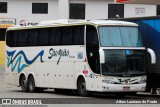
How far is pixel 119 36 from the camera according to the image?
24875mm

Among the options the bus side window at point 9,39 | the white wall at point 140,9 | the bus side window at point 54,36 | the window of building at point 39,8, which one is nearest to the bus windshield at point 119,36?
the bus side window at point 54,36

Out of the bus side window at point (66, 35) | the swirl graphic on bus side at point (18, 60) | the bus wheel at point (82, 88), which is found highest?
the bus side window at point (66, 35)

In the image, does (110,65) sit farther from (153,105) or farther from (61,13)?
(61,13)

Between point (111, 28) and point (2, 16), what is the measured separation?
31471 mm

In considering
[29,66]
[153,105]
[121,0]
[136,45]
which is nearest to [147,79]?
[136,45]

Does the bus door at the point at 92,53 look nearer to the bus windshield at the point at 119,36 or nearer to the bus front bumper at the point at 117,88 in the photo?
the bus windshield at the point at 119,36

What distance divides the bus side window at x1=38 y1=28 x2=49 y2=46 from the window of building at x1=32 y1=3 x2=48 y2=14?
87.8 ft

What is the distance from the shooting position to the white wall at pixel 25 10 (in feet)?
181

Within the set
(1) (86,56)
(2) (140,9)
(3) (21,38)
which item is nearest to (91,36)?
(1) (86,56)

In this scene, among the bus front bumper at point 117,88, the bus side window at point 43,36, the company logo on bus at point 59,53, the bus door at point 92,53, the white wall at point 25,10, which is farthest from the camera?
the white wall at point 25,10

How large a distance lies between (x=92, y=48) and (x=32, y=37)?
5.64 metres

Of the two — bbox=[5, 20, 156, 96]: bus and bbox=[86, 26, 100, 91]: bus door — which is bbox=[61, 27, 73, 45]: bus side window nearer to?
bbox=[5, 20, 156, 96]: bus

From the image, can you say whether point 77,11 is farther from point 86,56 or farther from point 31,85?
point 86,56

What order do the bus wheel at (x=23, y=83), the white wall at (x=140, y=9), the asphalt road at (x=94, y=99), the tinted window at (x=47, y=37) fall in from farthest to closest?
1. the white wall at (x=140, y=9)
2. the bus wheel at (x=23, y=83)
3. the tinted window at (x=47, y=37)
4. the asphalt road at (x=94, y=99)
